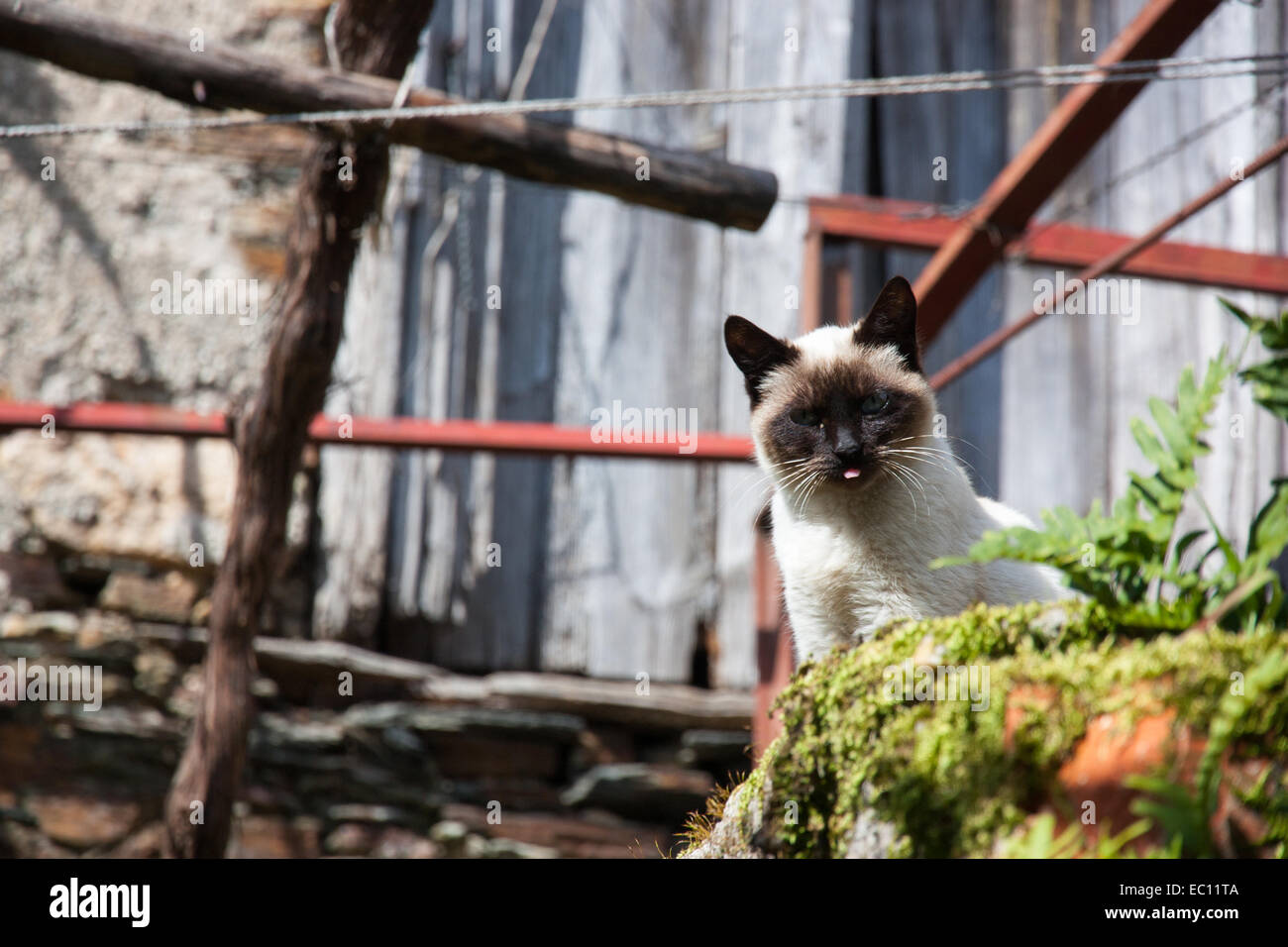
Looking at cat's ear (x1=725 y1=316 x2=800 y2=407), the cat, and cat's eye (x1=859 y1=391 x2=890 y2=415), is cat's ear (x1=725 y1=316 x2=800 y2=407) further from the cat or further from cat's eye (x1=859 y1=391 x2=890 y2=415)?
cat's eye (x1=859 y1=391 x2=890 y2=415)

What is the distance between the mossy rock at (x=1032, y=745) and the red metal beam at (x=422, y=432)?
2250mm

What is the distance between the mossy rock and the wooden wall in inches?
134

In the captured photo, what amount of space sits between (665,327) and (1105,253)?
2102 mm

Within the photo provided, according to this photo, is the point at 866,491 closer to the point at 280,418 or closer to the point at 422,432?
the point at 422,432

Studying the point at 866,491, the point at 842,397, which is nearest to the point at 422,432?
the point at 842,397

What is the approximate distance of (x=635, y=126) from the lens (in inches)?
221

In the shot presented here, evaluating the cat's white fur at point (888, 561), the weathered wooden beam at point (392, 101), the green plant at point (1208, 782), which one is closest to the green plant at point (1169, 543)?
the green plant at point (1208, 782)

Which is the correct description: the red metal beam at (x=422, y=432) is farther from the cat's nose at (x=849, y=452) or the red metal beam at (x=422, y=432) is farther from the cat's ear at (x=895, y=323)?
the cat's nose at (x=849, y=452)

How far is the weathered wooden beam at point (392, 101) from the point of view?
Result: 3410 mm

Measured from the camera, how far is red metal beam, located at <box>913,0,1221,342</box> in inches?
129

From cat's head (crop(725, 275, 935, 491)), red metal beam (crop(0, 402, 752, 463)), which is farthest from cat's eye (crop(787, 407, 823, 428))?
red metal beam (crop(0, 402, 752, 463))

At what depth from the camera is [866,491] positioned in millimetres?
2775
